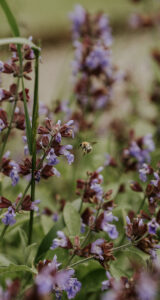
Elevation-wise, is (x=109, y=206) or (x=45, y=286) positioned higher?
(x=45, y=286)

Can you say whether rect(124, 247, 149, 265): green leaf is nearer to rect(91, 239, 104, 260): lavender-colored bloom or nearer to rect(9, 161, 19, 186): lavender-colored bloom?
rect(91, 239, 104, 260): lavender-colored bloom

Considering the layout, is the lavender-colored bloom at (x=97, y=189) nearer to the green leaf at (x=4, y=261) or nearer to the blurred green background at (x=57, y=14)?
the green leaf at (x=4, y=261)

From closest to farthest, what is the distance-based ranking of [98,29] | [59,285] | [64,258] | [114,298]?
[114,298]
[59,285]
[64,258]
[98,29]

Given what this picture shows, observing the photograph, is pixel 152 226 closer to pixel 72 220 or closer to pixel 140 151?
pixel 72 220

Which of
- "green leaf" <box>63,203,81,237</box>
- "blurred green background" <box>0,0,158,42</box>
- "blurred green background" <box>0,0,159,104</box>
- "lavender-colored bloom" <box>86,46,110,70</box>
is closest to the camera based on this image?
"green leaf" <box>63,203,81,237</box>

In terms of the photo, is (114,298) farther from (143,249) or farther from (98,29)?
(98,29)

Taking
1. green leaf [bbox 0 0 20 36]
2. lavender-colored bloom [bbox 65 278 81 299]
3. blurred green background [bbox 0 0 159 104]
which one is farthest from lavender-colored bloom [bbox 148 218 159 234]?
blurred green background [bbox 0 0 159 104]

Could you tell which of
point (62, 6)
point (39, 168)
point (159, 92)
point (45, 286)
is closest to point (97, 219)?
point (39, 168)

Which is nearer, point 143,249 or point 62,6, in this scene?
point 143,249
